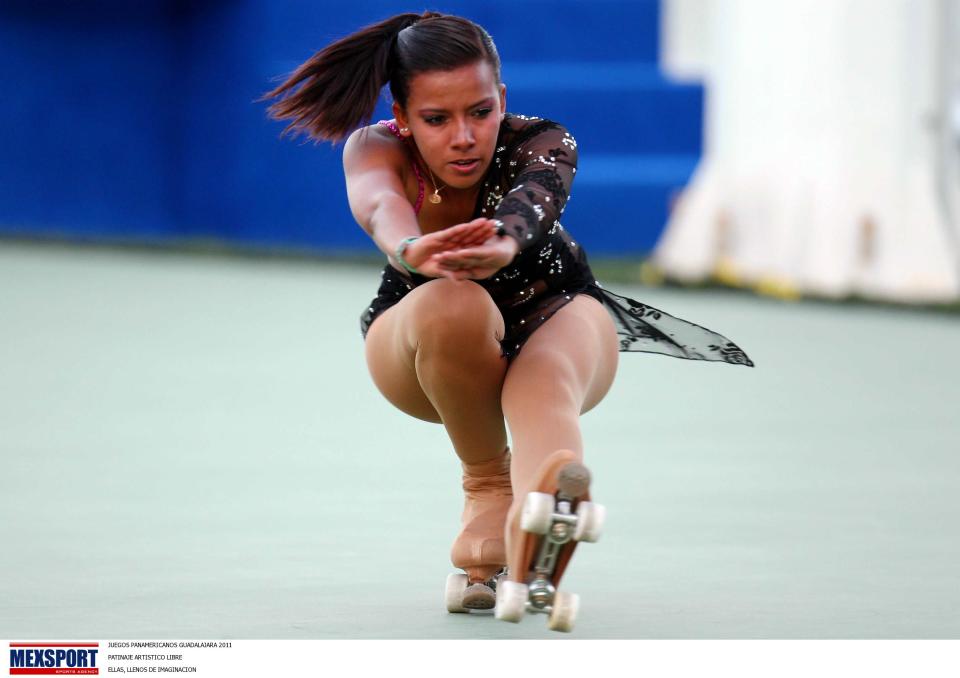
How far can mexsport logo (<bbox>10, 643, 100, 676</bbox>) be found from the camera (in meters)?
2.66

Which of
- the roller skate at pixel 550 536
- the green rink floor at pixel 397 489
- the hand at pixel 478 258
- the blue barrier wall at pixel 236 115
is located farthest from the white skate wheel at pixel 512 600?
the blue barrier wall at pixel 236 115

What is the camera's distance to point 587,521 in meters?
2.60

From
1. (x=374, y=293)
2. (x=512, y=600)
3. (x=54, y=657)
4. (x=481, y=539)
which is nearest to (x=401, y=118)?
(x=481, y=539)

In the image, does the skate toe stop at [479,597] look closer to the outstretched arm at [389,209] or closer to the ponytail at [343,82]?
the outstretched arm at [389,209]

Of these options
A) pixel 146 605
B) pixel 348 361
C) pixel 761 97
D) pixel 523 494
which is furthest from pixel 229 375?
pixel 761 97

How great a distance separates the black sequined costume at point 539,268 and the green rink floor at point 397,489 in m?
0.46

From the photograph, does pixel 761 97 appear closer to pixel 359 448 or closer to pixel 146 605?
pixel 359 448

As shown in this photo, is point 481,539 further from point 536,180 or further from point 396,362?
point 536,180

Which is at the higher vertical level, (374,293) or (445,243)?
(445,243)

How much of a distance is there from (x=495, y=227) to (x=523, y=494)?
1.34 feet

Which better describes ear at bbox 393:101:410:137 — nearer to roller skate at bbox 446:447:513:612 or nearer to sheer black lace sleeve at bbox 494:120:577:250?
sheer black lace sleeve at bbox 494:120:577:250

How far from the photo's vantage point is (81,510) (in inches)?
157

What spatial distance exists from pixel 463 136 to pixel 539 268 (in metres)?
0.30

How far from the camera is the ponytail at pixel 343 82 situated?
3.03 m
